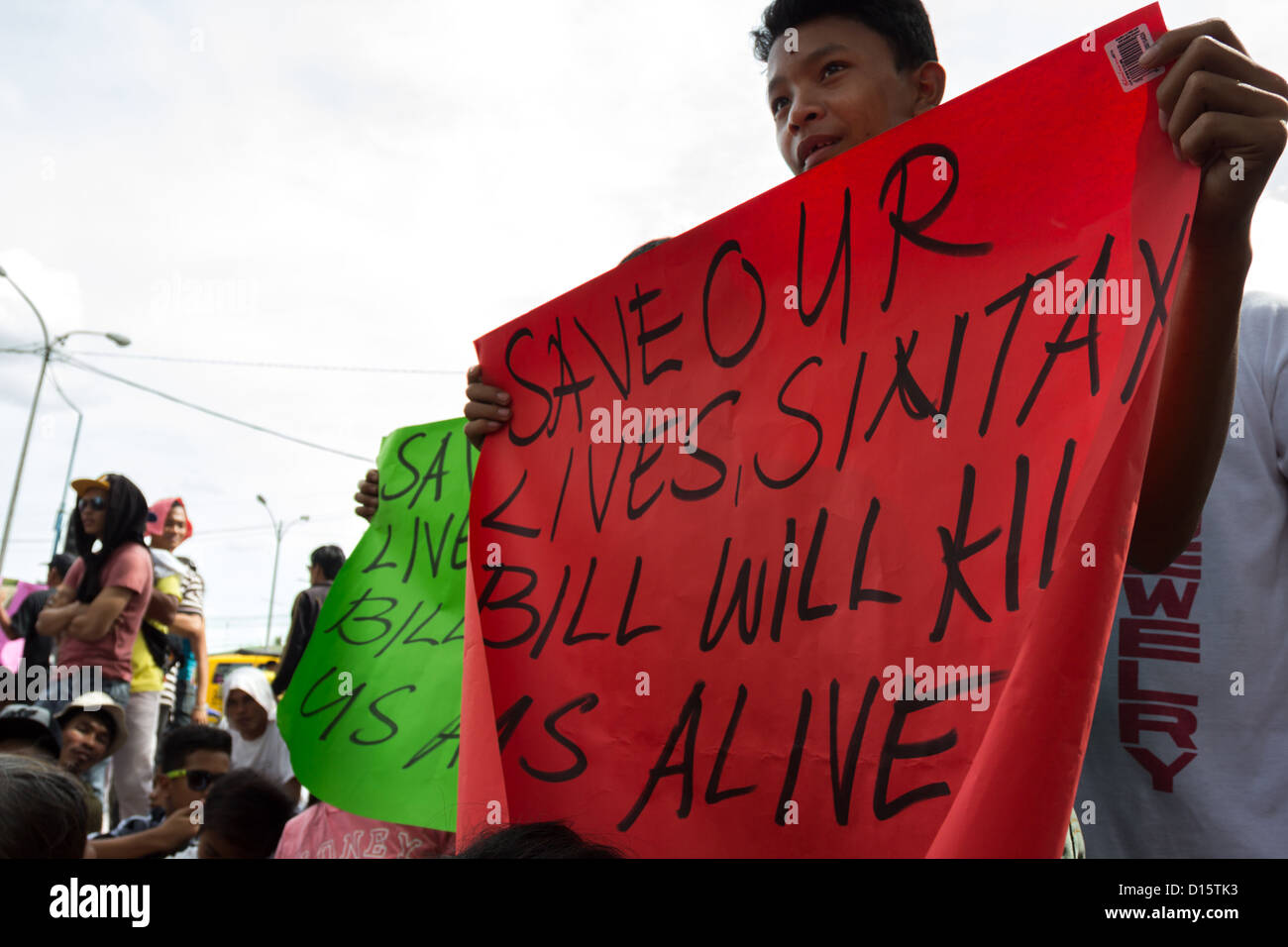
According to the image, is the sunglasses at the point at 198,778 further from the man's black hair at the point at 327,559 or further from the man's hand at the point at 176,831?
the man's black hair at the point at 327,559

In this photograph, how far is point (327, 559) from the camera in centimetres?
452

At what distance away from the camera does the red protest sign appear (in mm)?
957

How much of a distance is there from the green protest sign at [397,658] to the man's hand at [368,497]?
33 millimetres

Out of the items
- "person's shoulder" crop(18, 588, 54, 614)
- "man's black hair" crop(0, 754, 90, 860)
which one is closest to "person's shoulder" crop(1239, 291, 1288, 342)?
"man's black hair" crop(0, 754, 90, 860)

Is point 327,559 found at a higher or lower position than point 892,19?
lower

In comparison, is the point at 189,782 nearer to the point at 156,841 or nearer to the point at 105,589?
the point at 156,841

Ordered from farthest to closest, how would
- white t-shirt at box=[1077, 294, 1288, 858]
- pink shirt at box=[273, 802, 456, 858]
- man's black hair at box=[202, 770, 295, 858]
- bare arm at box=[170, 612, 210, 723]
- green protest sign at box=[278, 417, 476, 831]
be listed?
1. bare arm at box=[170, 612, 210, 723]
2. man's black hair at box=[202, 770, 295, 858]
3. pink shirt at box=[273, 802, 456, 858]
4. green protest sign at box=[278, 417, 476, 831]
5. white t-shirt at box=[1077, 294, 1288, 858]

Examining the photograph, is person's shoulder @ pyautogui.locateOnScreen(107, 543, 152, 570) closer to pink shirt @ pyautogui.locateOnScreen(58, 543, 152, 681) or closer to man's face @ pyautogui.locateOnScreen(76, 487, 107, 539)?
pink shirt @ pyautogui.locateOnScreen(58, 543, 152, 681)

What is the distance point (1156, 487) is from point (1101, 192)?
37 centimetres

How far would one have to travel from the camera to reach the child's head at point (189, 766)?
3.62 m

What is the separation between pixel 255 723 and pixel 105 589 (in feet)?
3.58

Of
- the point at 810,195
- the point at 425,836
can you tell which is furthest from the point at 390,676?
the point at 810,195

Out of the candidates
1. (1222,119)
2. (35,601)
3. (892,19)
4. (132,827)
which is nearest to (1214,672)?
(1222,119)

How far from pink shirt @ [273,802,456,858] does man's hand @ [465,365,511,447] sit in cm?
100
